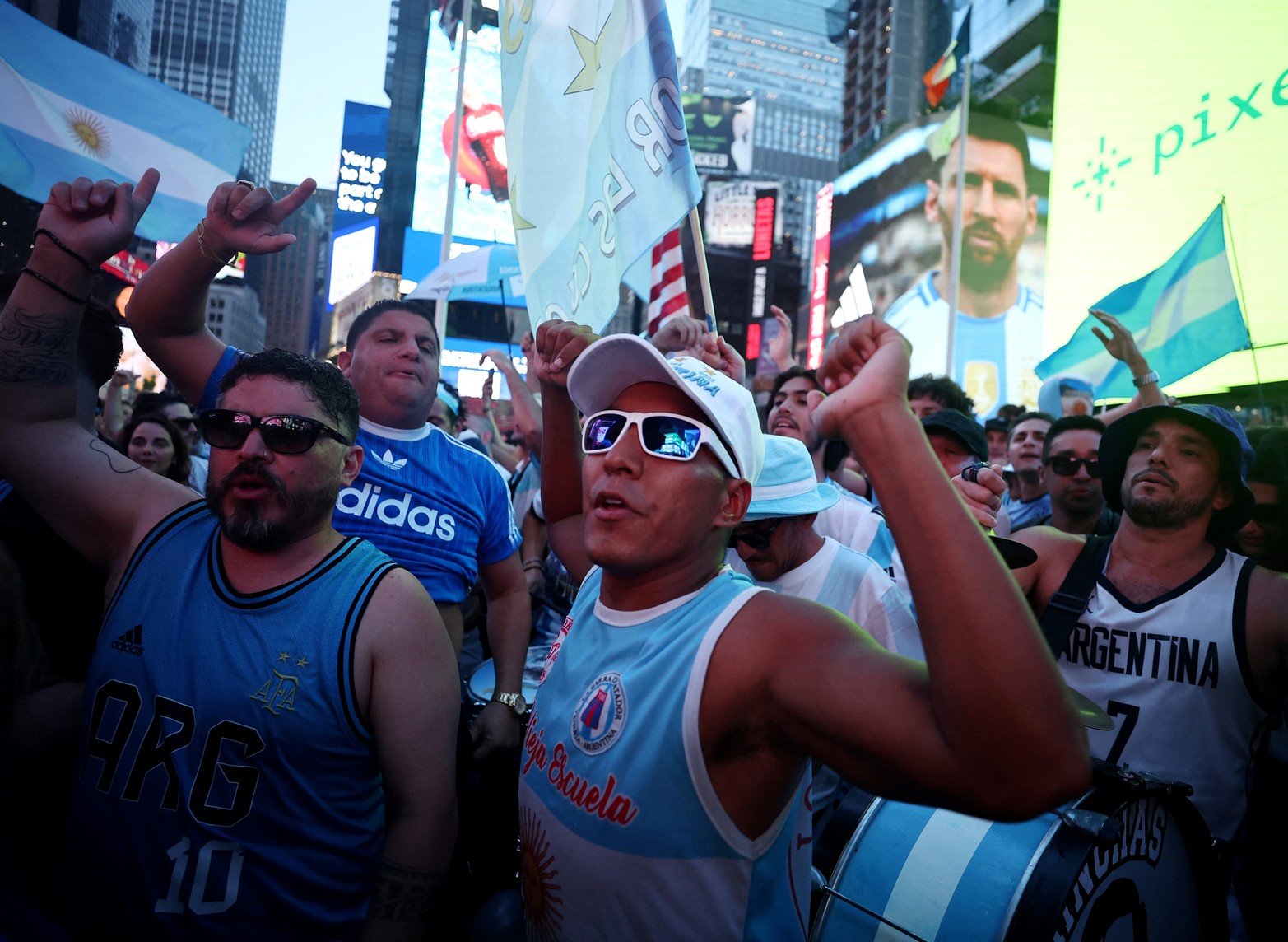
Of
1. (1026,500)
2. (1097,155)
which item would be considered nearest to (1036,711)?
(1026,500)

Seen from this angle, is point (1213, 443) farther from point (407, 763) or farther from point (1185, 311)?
point (1185, 311)

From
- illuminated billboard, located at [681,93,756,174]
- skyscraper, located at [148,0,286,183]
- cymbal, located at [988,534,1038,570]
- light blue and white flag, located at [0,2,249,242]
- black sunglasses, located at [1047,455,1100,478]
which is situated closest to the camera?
cymbal, located at [988,534,1038,570]

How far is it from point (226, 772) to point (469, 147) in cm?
4652

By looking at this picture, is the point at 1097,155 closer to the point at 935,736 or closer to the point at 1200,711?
the point at 1200,711

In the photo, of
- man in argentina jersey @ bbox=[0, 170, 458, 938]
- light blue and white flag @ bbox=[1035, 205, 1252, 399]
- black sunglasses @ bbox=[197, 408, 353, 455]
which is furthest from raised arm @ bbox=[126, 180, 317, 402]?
light blue and white flag @ bbox=[1035, 205, 1252, 399]

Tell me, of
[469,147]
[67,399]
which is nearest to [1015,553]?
[67,399]

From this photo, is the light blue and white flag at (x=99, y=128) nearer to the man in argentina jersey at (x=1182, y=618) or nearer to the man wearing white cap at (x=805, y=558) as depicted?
the man wearing white cap at (x=805, y=558)

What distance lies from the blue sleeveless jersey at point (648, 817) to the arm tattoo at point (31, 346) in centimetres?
189

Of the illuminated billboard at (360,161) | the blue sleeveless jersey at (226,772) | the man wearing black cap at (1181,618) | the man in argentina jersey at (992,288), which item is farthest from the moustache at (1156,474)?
the illuminated billboard at (360,161)

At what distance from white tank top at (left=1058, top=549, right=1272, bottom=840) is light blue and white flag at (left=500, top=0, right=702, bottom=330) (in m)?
2.49

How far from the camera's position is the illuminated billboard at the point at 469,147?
44.5 m

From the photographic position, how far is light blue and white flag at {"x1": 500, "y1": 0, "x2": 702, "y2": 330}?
383 centimetres

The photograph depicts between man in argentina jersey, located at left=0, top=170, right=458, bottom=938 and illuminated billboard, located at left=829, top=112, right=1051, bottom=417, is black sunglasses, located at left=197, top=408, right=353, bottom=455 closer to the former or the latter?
man in argentina jersey, located at left=0, top=170, right=458, bottom=938

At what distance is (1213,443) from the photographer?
3342 millimetres
